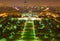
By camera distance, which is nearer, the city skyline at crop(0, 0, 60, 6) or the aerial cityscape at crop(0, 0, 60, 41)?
the aerial cityscape at crop(0, 0, 60, 41)

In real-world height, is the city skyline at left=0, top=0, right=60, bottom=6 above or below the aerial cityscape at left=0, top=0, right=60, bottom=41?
above

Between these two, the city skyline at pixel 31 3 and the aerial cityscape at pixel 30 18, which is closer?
the aerial cityscape at pixel 30 18

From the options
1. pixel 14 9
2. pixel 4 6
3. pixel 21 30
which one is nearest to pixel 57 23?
pixel 21 30

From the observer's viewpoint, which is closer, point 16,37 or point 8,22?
point 16,37

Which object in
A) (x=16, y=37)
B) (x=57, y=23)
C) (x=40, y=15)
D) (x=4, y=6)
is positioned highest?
(x=4, y=6)

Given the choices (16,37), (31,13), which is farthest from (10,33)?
(31,13)

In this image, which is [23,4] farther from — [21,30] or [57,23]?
[57,23]

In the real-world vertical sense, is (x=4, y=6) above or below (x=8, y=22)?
above

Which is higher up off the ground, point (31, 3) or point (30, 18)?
point (31, 3)

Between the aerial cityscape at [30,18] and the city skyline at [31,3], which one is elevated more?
A: the city skyline at [31,3]
